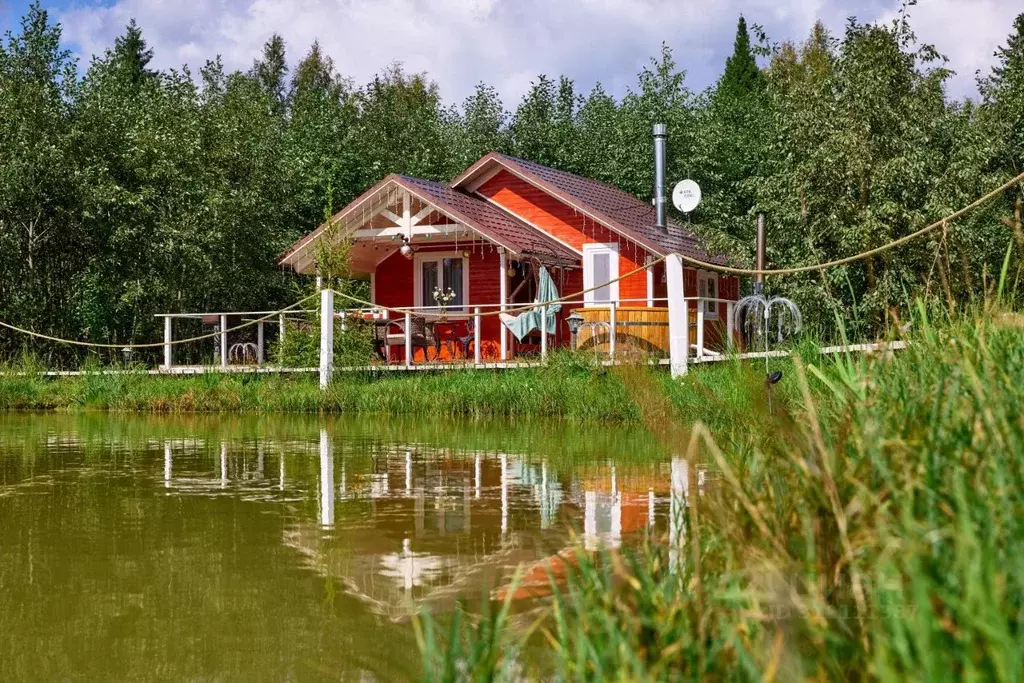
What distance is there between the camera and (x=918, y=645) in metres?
1.85

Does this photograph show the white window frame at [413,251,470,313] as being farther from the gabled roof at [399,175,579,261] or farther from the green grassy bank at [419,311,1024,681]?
the green grassy bank at [419,311,1024,681]

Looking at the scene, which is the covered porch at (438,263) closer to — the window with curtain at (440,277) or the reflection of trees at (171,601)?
the window with curtain at (440,277)

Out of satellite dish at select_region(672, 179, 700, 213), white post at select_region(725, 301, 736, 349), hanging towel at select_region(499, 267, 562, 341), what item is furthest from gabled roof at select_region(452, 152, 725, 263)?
white post at select_region(725, 301, 736, 349)

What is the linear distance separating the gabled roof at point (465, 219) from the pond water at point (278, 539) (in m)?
9.96

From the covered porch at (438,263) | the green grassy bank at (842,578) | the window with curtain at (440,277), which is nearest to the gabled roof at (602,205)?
the covered porch at (438,263)

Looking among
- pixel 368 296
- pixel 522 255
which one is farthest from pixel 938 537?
pixel 368 296

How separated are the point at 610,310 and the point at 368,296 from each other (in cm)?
712

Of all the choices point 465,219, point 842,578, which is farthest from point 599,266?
point 842,578

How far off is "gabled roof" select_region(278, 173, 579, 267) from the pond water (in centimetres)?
996

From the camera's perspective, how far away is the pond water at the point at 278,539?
399cm

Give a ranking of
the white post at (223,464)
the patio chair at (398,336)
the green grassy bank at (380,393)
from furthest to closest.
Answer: the patio chair at (398,336) < the green grassy bank at (380,393) < the white post at (223,464)

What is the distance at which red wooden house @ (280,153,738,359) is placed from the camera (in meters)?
21.9

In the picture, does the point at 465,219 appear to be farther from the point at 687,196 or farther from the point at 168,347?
the point at 168,347

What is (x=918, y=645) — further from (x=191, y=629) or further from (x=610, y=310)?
(x=610, y=310)
